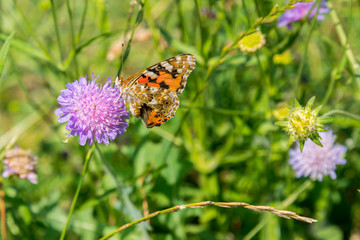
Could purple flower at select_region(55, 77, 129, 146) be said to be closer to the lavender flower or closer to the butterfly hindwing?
the butterfly hindwing

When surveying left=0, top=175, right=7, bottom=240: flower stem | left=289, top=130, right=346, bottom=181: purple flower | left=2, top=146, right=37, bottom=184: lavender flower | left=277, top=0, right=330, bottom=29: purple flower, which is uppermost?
left=277, top=0, right=330, bottom=29: purple flower

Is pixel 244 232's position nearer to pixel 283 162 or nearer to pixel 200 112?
pixel 283 162

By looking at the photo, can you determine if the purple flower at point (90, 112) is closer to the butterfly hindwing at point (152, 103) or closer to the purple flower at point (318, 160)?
the butterfly hindwing at point (152, 103)

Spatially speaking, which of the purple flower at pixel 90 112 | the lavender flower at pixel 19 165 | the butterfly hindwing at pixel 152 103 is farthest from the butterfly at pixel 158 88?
the lavender flower at pixel 19 165

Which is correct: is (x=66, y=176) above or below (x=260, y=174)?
above

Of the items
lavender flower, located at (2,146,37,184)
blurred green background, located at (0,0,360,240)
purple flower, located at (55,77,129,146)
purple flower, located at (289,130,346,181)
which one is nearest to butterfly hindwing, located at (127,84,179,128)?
purple flower, located at (55,77,129,146)

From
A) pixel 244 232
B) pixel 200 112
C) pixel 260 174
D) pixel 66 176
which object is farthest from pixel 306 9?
pixel 66 176
